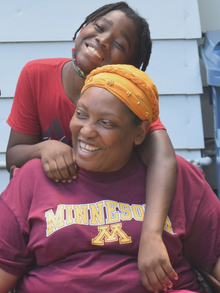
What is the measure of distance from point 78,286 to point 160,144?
0.69 m

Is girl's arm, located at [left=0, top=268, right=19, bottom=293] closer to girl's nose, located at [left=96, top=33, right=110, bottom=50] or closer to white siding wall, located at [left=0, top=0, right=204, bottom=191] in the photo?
girl's nose, located at [left=96, top=33, right=110, bottom=50]

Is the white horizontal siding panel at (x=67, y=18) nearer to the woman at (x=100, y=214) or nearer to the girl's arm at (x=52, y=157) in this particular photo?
the girl's arm at (x=52, y=157)

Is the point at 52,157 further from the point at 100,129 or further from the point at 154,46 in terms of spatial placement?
the point at 154,46

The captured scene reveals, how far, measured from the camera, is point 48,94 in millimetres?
1974

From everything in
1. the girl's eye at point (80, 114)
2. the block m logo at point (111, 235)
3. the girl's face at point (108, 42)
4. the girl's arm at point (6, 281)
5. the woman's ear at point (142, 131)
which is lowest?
the girl's arm at point (6, 281)

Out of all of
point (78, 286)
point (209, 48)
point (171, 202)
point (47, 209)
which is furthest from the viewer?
point (209, 48)

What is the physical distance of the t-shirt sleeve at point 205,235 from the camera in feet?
5.28

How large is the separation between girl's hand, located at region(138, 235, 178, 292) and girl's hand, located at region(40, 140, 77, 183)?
0.40 m

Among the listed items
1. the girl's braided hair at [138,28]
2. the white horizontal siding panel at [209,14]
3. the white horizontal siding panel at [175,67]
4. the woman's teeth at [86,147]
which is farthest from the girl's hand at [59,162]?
the white horizontal siding panel at [209,14]

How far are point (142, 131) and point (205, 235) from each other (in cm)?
50

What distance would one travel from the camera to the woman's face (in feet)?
4.90

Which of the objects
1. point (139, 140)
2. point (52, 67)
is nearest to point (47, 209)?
point (139, 140)

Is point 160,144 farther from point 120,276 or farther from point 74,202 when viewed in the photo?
point 120,276

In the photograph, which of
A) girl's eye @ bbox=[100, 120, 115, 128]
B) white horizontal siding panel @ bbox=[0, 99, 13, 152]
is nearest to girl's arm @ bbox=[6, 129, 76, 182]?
girl's eye @ bbox=[100, 120, 115, 128]
